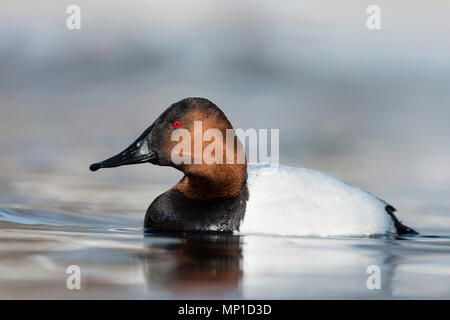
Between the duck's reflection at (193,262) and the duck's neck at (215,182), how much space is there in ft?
1.30

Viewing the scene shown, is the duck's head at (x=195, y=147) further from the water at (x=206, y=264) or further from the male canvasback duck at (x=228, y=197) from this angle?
the water at (x=206, y=264)

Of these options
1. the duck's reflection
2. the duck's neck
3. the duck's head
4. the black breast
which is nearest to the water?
the duck's reflection

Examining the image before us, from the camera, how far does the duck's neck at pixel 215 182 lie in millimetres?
6730

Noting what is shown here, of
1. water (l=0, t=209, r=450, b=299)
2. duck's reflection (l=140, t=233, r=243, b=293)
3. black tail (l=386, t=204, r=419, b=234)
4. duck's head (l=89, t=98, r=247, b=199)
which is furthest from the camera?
black tail (l=386, t=204, r=419, b=234)

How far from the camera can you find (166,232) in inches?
265

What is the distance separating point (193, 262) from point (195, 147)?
1402 mm

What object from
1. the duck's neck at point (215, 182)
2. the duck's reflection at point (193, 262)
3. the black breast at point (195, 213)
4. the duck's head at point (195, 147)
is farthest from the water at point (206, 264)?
the duck's head at point (195, 147)

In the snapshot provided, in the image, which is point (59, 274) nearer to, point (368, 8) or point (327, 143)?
point (327, 143)

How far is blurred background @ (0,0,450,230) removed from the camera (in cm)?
911

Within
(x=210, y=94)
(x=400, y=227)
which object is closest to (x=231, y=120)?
(x=210, y=94)

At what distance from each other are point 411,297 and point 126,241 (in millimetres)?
2273

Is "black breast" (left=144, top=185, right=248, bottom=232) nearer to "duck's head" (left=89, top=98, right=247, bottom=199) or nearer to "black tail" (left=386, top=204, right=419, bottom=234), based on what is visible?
"duck's head" (left=89, top=98, right=247, bottom=199)

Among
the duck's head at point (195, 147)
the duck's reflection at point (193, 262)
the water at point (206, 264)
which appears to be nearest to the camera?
the water at point (206, 264)

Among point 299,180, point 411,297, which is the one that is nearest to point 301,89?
point 299,180
